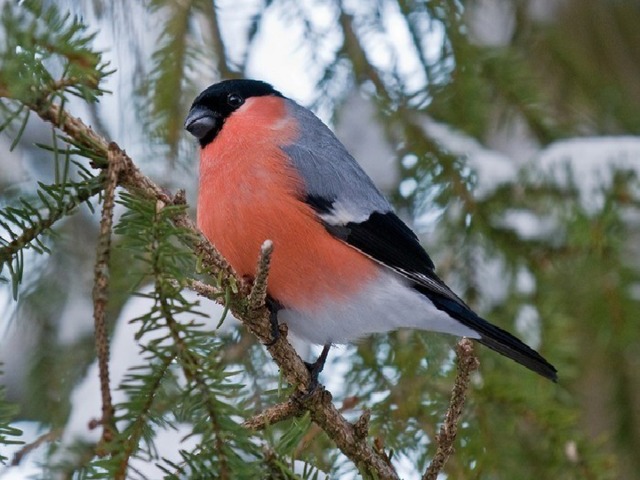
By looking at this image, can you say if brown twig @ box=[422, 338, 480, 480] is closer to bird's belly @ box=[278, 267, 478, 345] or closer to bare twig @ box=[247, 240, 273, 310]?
bare twig @ box=[247, 240, 273, 310]

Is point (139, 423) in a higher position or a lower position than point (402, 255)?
higher

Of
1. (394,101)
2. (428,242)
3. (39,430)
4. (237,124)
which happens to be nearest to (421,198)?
(428,242)

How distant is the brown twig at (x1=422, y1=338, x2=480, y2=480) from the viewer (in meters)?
1.51

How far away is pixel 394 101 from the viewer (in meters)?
2.68

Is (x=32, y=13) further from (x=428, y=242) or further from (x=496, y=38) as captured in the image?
(x=496, y=38)

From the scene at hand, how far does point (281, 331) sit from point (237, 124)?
836mm

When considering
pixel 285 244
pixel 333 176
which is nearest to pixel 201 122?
pixel 333 176

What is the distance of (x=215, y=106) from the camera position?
2410 mm

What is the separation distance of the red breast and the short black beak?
0.12m

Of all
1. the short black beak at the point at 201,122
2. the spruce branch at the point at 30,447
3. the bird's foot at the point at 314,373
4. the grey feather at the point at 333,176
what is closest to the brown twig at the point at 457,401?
the bird's foot at the point at 314,373

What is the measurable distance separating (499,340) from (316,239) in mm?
Result: 496

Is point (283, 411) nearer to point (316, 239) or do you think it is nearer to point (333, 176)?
point (316, 239)

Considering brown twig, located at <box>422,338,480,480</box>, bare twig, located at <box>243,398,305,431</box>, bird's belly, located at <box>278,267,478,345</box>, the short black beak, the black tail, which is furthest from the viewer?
the short black beak

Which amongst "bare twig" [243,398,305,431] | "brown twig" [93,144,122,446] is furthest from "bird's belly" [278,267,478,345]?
"brown twig" [93,144,122,446]
